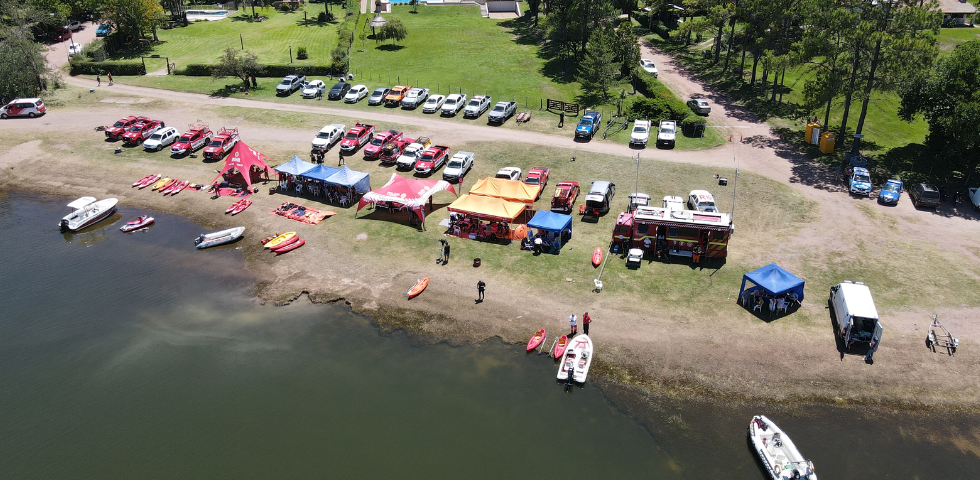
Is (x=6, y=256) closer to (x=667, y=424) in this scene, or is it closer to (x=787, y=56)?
(x=667, y=424)

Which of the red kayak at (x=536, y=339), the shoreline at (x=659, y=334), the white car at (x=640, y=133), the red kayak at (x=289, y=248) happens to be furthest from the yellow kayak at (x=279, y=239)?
the white car at (x=640, y=133)

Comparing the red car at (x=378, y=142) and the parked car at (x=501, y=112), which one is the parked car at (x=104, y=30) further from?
the parked car at (x=501, y=112)

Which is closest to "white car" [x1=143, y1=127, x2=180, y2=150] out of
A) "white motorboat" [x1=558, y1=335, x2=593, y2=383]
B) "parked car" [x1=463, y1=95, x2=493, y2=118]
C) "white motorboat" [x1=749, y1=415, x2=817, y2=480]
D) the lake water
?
the lake water

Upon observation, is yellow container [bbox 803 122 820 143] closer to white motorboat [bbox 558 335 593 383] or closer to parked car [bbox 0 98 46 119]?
white motorboat [bbox 558 335 593 383]

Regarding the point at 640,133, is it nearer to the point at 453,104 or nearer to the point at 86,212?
the point at 453,104

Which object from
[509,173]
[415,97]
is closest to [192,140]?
[415,97]

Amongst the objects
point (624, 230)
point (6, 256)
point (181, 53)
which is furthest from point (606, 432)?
point (181, 53)

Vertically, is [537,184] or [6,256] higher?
[537,184]
